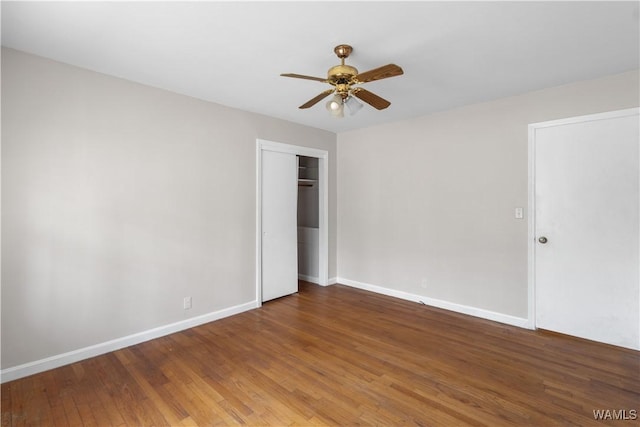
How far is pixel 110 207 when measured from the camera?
2787mm

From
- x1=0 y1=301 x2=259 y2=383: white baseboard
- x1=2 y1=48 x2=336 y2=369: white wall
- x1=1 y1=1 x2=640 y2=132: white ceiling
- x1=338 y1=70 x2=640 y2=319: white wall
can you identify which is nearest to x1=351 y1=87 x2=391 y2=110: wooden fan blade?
x1=1 y1=1 x2=640 y2=132: white ceiling

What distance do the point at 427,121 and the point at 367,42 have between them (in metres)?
2.11

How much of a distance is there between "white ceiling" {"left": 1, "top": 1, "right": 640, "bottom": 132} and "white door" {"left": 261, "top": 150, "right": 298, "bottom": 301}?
130 cm

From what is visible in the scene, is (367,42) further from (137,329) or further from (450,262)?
(137,329)

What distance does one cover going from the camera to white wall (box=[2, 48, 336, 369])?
7.72 feet

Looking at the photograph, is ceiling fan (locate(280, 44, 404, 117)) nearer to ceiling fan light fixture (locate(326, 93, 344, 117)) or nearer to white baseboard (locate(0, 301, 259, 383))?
ceiling fan light fixture (locate(326, 93, 344, 117))

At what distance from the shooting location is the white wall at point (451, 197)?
329 cm

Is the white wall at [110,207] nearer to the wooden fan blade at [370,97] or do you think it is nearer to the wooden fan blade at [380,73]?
the wooden fan blade at [370,97]

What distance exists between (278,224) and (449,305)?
2461 millimetres

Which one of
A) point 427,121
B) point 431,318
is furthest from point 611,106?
point 431,318

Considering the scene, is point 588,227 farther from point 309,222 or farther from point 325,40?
point 309,222

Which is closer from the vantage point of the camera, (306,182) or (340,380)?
(340,380)

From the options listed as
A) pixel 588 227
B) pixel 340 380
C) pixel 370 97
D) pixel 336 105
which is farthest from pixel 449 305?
pixel 336 105

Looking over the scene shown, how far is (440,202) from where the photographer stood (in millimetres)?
3936
